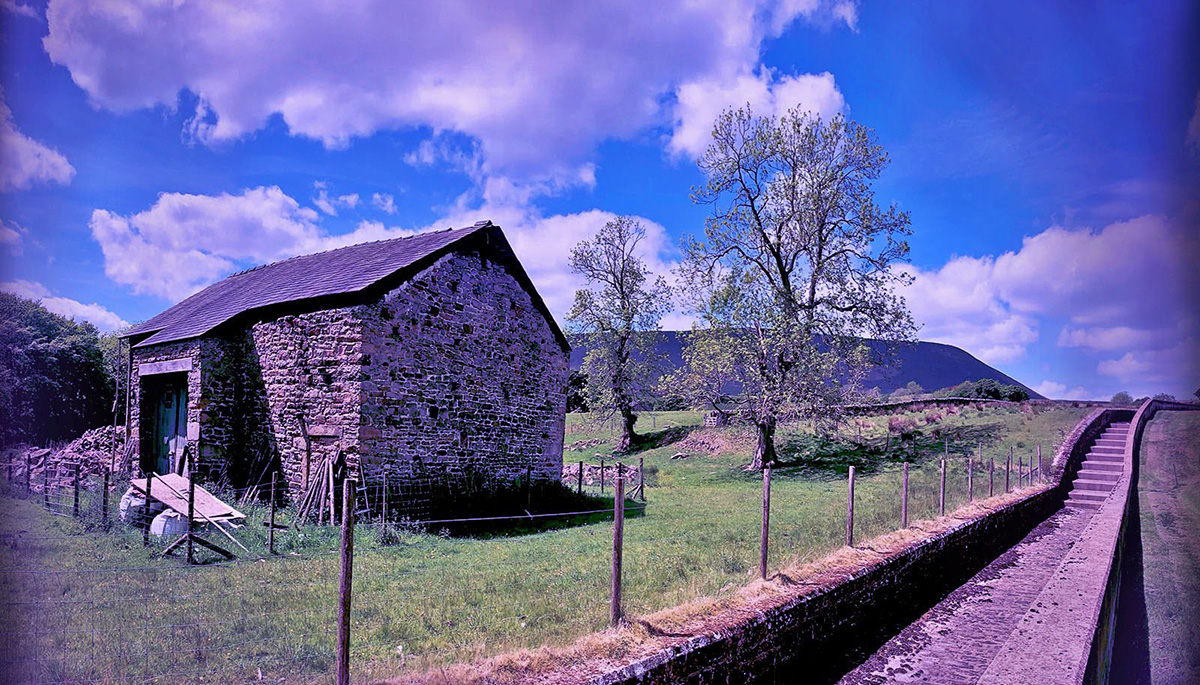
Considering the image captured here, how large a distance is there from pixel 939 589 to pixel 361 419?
434 inches

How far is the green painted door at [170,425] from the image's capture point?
15.3 metres

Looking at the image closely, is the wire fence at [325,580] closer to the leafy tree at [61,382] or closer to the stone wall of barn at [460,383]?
the stone wall of barn at [460,383]

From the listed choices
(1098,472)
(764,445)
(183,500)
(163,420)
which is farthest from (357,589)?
(1098,472)

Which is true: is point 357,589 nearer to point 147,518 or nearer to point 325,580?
point 325,580

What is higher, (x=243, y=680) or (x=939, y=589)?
(x=243, y=680)

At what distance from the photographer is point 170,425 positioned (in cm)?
1583

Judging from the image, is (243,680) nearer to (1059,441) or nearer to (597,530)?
(597,530)

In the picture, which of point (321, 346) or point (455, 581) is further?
point (321, 346)

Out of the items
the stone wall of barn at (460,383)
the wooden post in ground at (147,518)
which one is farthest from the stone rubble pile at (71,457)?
the stone wall of barn at (460,383)

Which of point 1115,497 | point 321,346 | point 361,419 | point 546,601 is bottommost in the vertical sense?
point 1115,497

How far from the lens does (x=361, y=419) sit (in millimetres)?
12547

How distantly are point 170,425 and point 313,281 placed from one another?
17.6 ft

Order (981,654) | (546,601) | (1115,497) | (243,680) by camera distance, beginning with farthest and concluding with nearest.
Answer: (1115,497), (981,654), (546,601), (243,680)

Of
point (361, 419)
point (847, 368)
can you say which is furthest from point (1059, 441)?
point (361, 419)
